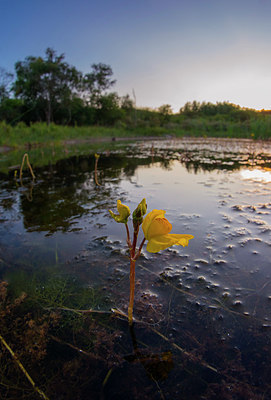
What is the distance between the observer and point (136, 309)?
1285 millimetres

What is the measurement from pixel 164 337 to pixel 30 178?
14.8 ft

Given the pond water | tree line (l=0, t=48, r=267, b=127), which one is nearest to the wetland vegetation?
tree line (l=0, t=48, r=267, b=127)

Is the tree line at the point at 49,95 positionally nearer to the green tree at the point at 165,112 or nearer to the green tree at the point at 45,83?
the green tree at the point at 45,83

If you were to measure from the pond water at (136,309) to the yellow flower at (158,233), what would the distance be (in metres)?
0.50

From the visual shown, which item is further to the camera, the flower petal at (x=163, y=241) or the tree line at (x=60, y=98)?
the tree line at (x=60, y=98)

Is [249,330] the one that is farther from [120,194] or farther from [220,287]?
[120,194]

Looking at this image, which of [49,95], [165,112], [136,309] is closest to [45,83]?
[49,95]

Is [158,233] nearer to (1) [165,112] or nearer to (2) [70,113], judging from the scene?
(2) [70,113]

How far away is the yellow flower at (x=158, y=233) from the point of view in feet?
2.93

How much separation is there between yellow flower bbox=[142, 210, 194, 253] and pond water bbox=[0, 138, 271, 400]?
50cm

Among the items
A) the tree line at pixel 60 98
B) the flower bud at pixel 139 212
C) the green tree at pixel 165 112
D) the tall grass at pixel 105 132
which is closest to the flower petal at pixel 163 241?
the flower bud at pixel 139 212

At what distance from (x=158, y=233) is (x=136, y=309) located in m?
0.60

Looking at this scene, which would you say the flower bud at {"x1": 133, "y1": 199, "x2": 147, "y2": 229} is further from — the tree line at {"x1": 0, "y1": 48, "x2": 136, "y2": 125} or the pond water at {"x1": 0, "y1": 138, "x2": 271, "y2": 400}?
the tree line at {"x1": 0, "y1": 48, "x2": 136, "y2": 125}

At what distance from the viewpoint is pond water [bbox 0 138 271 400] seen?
918mm
